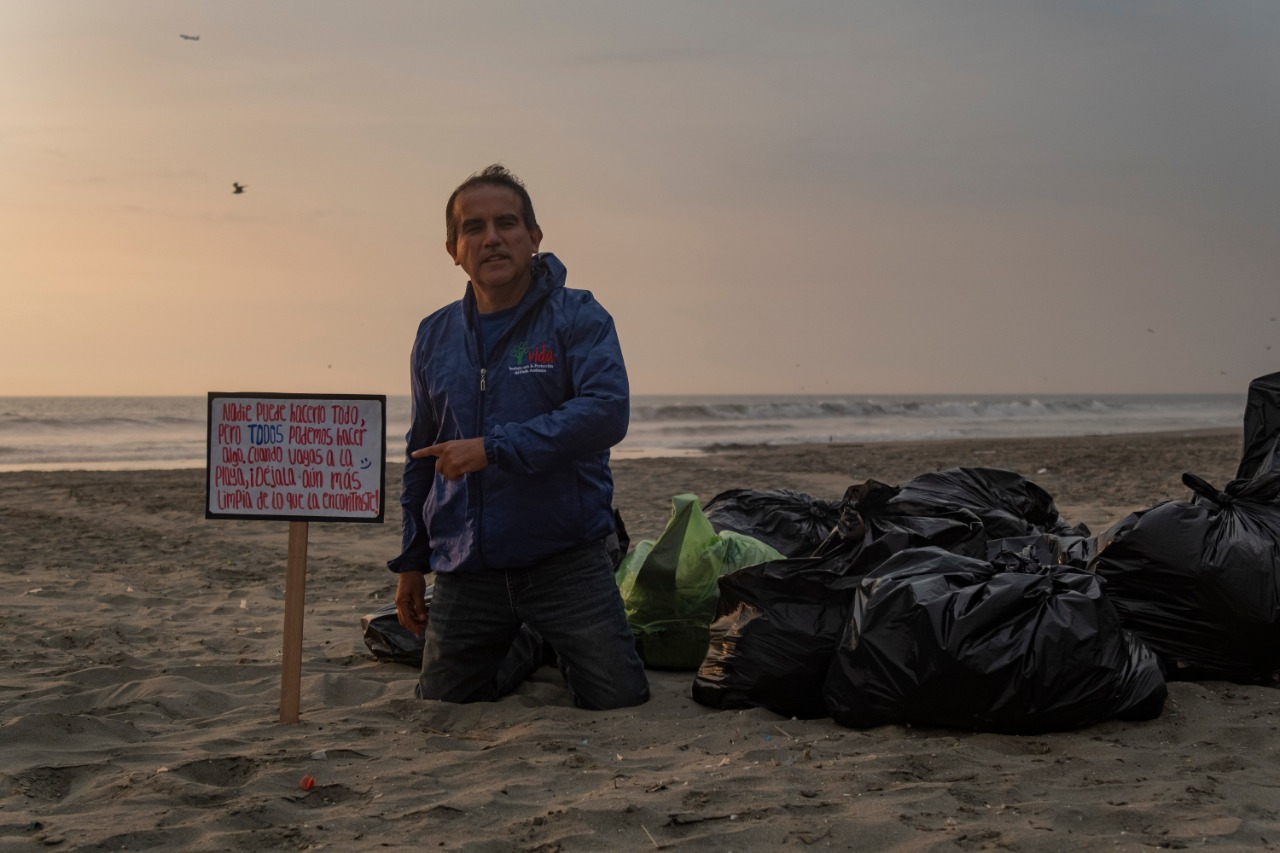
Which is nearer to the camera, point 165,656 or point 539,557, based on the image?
point 539,557

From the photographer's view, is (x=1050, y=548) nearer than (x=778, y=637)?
No

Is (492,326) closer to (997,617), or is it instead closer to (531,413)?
(531,413)

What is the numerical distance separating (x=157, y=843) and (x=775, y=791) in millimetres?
1351

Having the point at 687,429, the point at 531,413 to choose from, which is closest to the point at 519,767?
the point at 531,413

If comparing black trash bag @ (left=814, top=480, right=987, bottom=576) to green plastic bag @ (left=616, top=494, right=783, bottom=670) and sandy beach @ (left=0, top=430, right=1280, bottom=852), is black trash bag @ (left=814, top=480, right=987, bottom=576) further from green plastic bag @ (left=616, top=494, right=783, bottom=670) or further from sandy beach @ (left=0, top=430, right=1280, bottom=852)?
sandy beach @ (left=0, top=430, right=1280, bottom=852)

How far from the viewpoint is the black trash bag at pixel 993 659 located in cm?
289

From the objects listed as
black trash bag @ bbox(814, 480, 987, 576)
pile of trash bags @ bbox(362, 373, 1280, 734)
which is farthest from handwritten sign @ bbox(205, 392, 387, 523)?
black trash bag @ bbox(814, 480, 987, 576)

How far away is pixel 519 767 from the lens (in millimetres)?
2756

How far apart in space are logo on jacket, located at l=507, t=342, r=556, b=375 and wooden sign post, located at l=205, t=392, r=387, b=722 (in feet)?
1.39

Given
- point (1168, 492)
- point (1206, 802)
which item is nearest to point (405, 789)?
point (1206, 802)

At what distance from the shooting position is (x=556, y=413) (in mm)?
3066

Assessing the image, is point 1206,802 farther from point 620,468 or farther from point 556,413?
point 620,468

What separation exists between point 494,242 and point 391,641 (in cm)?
164

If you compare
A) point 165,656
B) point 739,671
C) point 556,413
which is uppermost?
point 556,413
